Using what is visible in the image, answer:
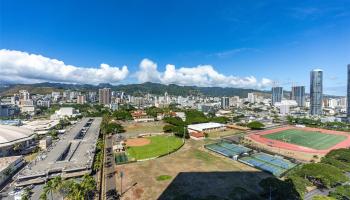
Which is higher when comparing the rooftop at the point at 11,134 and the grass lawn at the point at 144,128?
the rooftop at the point at 11,134

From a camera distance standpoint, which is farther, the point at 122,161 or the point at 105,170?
the point at 122,161

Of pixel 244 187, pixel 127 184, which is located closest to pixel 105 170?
pixel 127 184

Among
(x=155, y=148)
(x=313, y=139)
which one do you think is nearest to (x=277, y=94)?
(x=313, y=139)

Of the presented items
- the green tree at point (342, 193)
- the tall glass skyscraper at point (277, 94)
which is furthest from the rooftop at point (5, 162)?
the tall glass skyscraper at point (277, 94)

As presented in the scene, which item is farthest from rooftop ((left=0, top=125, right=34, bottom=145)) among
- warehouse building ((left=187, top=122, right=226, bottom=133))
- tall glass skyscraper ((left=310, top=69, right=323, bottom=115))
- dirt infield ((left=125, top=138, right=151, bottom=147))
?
tall glass skyscraper ((left=310, top=69, right=323, bottom=115))

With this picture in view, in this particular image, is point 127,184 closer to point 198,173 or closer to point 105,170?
point 105,170

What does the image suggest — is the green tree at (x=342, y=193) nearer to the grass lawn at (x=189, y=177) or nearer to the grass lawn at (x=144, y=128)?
the grass lawn at (x=189, y=177)
